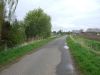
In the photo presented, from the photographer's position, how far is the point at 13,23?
3059 centimetres

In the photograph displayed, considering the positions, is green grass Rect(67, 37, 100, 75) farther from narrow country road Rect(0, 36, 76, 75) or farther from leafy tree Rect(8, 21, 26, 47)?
leafy tree Rect(8, 21, 26, 47)

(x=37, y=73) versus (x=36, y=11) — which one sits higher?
(x=36, y=11)

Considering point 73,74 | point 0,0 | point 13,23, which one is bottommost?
point 73,74

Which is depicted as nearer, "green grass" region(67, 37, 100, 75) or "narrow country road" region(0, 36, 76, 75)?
"narrow country road" region(0, 36, 76, 75)

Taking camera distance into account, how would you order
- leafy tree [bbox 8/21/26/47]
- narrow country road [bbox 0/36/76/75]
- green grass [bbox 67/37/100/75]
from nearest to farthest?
1. narrow country road [bbox 0/36/76/75]
2. green grass [bbox 67/37/100/75]
3. leafy tree [bbox 8/21/26/47]

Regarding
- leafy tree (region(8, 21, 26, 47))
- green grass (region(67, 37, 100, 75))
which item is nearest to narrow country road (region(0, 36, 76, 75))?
Result: green grass (region(67, 37, 100, 75))

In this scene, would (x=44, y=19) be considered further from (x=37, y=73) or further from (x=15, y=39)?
(x=37, y=73)

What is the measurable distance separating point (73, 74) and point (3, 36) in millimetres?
16978

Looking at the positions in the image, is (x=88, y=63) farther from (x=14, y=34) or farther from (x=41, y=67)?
(x=14, y=34)

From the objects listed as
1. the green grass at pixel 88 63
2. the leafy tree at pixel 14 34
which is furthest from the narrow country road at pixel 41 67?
the leafy tree at pixel 14 34

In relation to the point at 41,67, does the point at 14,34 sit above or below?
above

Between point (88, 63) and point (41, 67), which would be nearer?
point (41, 67)

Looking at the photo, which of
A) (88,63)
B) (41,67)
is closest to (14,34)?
(88,63)

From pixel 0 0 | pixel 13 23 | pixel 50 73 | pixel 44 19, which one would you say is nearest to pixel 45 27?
pixel 44 19
